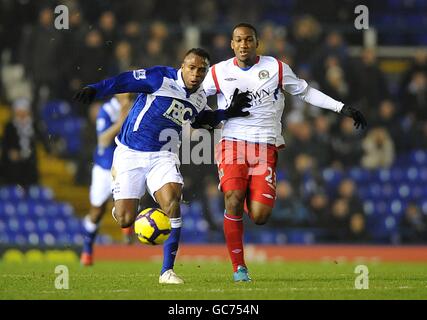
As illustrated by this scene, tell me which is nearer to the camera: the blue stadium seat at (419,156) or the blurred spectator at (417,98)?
the blue stadium seat at (419,156)

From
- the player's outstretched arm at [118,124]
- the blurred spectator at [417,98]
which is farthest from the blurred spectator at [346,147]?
the player's outstretched arm at [118,124]

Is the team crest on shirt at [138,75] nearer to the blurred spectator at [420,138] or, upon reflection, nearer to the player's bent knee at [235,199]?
the player's bent knee at [235,199]

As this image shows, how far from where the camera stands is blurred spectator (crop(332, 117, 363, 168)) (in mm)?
19531

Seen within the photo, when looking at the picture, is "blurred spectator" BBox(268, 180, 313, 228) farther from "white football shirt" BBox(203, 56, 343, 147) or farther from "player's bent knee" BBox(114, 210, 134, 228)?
"player's bent knee" BBox(114, 210, 134, 228)

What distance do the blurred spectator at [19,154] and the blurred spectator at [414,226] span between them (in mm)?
6927

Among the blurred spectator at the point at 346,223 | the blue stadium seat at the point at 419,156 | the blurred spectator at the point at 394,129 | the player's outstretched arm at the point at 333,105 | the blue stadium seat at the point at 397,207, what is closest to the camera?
the player's outstretched arm at the point at 333,105

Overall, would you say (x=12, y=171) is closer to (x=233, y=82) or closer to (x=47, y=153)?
(x=47, y=153)

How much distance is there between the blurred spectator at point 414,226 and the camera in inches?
735

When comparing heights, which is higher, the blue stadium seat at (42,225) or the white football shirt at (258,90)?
the white football shirt at (258,90)

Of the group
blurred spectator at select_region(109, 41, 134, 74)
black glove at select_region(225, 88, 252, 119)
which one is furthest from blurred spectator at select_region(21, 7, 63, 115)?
black glove at select_region(225, 88, 252, 119)

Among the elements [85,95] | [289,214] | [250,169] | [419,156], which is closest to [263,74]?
[250,169]

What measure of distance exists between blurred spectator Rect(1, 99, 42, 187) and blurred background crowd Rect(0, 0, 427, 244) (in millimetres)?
22

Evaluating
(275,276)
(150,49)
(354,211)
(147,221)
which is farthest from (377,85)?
(147,221)

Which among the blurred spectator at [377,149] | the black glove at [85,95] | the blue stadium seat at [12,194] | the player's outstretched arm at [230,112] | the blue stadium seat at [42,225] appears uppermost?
the black glove at [85,95]
